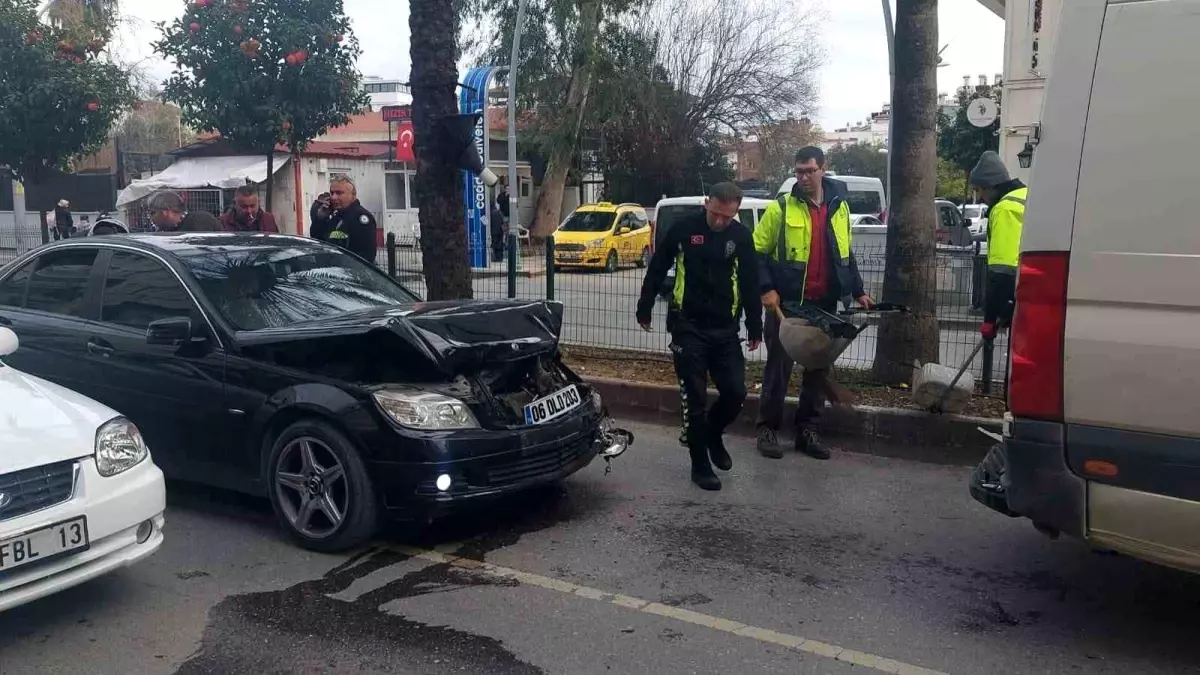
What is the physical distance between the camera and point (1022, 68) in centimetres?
1816

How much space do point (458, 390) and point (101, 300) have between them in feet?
7.67

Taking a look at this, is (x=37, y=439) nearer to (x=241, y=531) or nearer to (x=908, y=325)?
(x=241, y=531)

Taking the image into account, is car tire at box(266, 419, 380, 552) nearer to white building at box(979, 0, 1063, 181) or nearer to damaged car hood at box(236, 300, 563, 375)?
damaged car hood at box(236, 300, 563, 375)

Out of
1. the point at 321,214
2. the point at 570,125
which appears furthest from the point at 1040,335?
the point at 570,125

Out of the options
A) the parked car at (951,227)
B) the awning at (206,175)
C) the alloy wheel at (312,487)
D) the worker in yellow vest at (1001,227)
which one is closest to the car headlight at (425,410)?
the alloy wheel at (312,487)

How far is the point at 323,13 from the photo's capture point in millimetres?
14852

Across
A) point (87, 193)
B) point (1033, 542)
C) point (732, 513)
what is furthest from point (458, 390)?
point (87, 193)

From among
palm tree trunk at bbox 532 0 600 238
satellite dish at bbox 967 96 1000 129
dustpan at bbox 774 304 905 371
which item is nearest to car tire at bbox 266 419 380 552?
dustpan at bbox 774 304 905 371

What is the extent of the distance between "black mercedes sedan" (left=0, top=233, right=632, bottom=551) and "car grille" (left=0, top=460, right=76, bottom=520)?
1.20 m

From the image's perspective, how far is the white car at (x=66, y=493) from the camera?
12.2 feet

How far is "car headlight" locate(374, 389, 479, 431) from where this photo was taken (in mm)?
4789

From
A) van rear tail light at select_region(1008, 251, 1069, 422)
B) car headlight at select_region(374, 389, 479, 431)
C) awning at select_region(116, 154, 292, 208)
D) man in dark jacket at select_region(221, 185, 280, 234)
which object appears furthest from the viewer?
awning at select_region(116, 154, 292, 208)

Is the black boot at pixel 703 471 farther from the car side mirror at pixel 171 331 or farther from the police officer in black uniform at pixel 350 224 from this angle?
the police officer in black uniform at pixel 350 224

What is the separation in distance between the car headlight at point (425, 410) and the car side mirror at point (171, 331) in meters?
1.13
